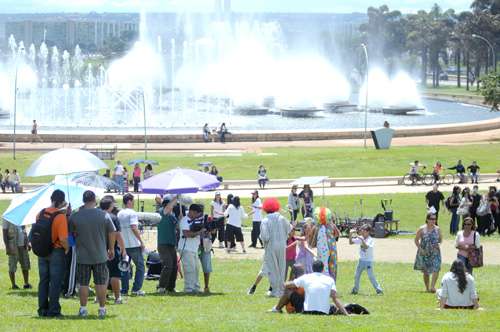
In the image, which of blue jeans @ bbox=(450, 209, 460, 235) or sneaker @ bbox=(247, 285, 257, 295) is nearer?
sneaker @ bbox=(247, 285, 257, 295)

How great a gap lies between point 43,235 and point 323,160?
103 feet

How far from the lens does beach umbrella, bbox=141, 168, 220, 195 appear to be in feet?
64.0

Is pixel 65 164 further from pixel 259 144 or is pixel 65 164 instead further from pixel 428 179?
pixel 259 144

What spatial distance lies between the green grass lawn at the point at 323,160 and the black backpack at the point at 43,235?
26.6 meters

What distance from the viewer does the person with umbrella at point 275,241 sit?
653 inches

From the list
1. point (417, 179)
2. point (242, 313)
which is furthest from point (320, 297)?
point (417, 179)

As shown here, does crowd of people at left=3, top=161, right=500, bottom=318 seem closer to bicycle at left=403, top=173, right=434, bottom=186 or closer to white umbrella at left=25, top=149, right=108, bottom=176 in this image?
white umbrella at left=25, top=149, right=108, bottom=176

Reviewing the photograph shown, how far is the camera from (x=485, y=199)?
27.4 m

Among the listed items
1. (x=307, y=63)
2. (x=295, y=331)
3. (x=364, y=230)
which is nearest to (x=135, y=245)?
(x=364, y=230)

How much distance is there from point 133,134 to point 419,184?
2022cm

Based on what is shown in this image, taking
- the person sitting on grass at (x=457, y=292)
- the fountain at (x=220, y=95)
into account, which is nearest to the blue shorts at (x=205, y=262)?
the person sitting on grass at (x=457, y=292)

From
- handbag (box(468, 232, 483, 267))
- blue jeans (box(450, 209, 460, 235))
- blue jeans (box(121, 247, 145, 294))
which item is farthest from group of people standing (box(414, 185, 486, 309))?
blue jeans (box(450, 209, 460, 235))

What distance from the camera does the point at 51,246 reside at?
46.6ft

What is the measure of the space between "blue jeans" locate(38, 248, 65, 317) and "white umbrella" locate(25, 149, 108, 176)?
514cm
